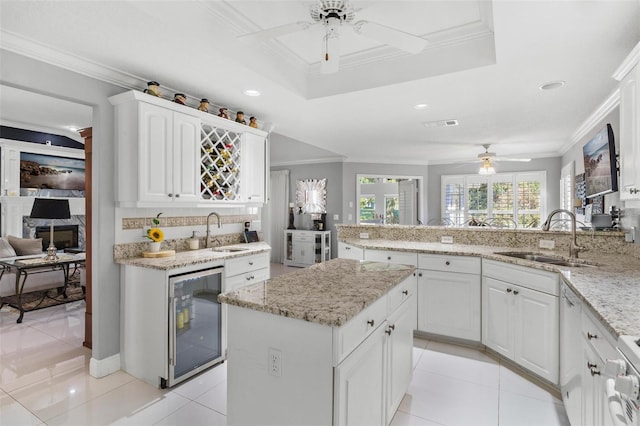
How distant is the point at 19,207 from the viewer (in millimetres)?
5074

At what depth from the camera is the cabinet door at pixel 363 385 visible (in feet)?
4.07

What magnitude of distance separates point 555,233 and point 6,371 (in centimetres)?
480

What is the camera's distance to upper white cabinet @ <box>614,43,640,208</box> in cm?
176

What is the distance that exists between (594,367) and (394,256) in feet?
6.50

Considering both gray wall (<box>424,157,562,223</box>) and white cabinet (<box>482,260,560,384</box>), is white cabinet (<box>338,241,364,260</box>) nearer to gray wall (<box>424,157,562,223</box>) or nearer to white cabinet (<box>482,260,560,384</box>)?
white cabinet (<box>482,260,560,384</box>)

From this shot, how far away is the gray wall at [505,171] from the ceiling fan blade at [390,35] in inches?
248

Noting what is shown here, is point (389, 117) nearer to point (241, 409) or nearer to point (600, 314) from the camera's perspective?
point (600, 314)

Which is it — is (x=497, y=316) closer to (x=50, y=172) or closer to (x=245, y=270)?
(x=245, y=270)

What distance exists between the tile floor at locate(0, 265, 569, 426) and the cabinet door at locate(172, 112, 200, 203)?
151 cm

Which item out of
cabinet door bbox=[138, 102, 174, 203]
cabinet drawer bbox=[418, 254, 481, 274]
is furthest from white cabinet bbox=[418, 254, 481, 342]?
cabinet door bbox=[138, 102, 174, 203]

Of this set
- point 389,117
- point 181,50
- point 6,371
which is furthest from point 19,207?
point 389,117

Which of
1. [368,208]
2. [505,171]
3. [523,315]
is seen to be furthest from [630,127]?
[368,208]

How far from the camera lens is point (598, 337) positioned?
1347mm

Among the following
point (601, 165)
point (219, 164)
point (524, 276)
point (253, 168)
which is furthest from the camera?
point (253, 168)
